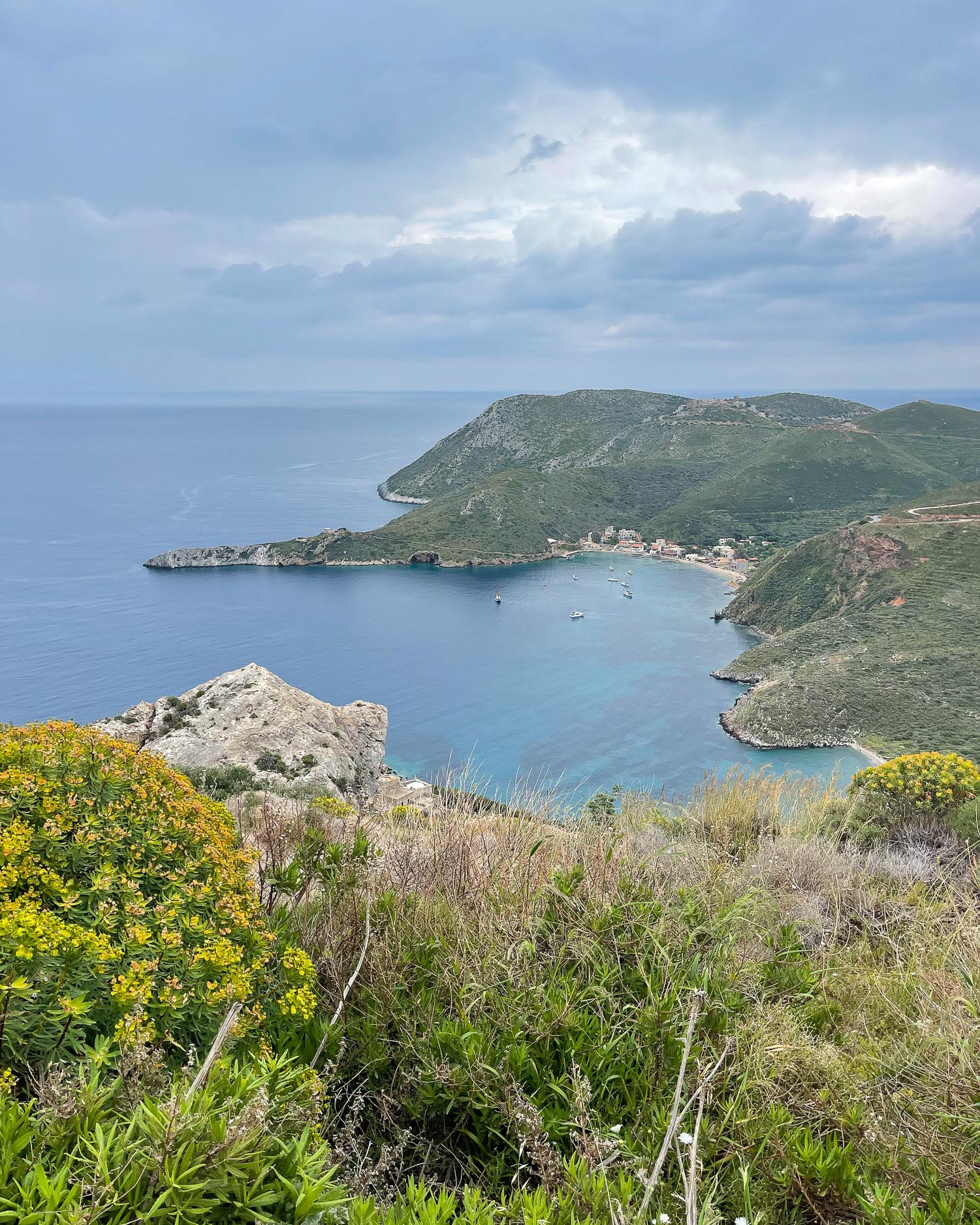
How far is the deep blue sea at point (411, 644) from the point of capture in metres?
49.7

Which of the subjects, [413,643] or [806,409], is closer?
[413,643]

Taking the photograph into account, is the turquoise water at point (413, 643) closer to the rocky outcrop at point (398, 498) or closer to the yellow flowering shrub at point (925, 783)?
the yellow flowering shrub at point (925, 783)

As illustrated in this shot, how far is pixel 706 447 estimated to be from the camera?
140 m

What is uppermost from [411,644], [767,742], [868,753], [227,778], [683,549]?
[683,549]

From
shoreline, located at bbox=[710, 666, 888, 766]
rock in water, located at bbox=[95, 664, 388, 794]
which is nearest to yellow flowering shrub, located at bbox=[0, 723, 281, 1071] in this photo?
rock in water, located at bbox=[95, 664, 388, 794]

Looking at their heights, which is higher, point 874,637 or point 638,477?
point 638,477

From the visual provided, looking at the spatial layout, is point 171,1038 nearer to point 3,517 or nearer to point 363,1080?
point 363,1080

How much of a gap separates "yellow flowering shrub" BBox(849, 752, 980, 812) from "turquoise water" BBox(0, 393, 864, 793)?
63.5 ft

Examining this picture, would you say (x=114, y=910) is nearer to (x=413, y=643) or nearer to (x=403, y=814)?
(x=403, y=814)

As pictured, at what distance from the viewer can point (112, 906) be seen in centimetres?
228

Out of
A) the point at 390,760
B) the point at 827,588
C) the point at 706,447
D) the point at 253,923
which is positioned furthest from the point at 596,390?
the point at 253,923

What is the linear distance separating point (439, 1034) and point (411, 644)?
66966 mm

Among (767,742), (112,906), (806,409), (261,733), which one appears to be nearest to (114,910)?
(112,906)

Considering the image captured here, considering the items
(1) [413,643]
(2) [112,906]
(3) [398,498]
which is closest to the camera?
(2) [112,906]
